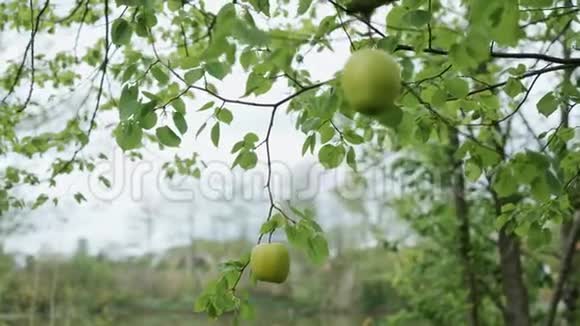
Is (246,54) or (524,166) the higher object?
(246,54)

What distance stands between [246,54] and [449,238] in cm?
283

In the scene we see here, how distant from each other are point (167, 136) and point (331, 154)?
266 millimetres

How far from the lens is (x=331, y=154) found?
0.98 m

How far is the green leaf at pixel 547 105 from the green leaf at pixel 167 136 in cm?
54

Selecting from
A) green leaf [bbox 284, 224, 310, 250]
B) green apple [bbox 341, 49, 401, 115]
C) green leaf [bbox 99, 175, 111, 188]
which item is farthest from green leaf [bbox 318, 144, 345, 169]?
green leaf [bbox 99, 175, 111, 188]

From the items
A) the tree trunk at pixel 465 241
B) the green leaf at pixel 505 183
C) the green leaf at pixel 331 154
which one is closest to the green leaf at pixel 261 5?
the green leaf at pixel 331 154

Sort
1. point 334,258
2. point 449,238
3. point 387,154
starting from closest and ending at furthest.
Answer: point 449,238, point 387,154, point 334,258

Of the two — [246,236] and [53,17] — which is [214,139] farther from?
[246,236]

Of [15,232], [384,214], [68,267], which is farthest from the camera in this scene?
[68,267]

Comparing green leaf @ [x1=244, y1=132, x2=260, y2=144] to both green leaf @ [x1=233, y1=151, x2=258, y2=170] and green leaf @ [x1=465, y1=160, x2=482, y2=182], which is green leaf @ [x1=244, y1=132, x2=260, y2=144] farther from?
green leaf @ [x1=465, y1=160, x2=482, y2=182]

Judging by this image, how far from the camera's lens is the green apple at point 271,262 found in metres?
0.77

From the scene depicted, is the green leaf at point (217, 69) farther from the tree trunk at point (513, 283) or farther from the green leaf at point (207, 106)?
the tree trunk at point (513, 283)

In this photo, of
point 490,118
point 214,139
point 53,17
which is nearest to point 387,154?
point 53,17

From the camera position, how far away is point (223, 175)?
2.55 metres
